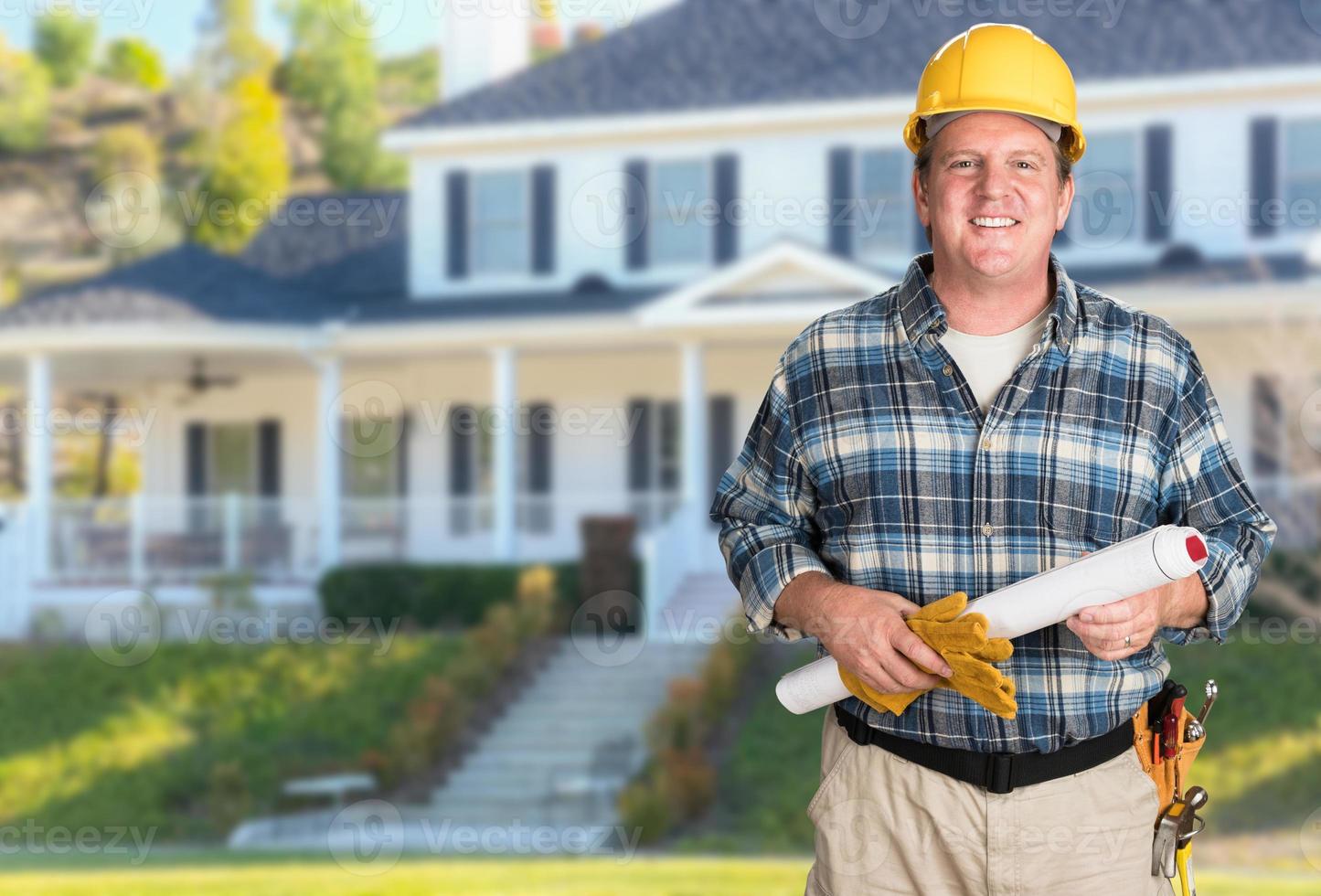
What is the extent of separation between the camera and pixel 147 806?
15352 mm

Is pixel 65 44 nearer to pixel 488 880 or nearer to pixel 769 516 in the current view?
pixel 488 880

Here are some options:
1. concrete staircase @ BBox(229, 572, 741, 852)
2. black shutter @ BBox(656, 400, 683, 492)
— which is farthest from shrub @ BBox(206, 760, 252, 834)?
black shutter @ BBox(656, 400, 683, 492)

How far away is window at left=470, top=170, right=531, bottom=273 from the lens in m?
22.2

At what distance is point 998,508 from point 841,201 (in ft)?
59.5

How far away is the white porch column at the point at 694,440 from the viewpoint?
19.3 m

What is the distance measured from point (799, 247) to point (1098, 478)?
52.4ft

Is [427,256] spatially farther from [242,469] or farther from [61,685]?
[61,685]

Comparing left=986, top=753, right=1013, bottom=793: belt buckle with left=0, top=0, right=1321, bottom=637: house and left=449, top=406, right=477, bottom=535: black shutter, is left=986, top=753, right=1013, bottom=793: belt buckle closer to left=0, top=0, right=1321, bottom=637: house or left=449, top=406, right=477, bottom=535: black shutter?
left=0, top=0, right=1321, bottom=637: house

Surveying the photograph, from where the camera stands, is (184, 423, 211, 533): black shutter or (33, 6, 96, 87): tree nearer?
(184, 423, 211, 533): black shutter

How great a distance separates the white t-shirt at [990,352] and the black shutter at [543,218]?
19.1m

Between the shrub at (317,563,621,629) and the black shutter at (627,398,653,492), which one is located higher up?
the black shutter at (627,398,653,492)

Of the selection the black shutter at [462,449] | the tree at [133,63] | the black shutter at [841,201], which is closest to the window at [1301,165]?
the black shutter at [841,201]

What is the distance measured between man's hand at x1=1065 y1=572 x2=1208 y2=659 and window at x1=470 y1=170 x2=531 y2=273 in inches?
773

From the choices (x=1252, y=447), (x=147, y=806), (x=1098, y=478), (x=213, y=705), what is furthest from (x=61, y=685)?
(x=1098, y=478)
